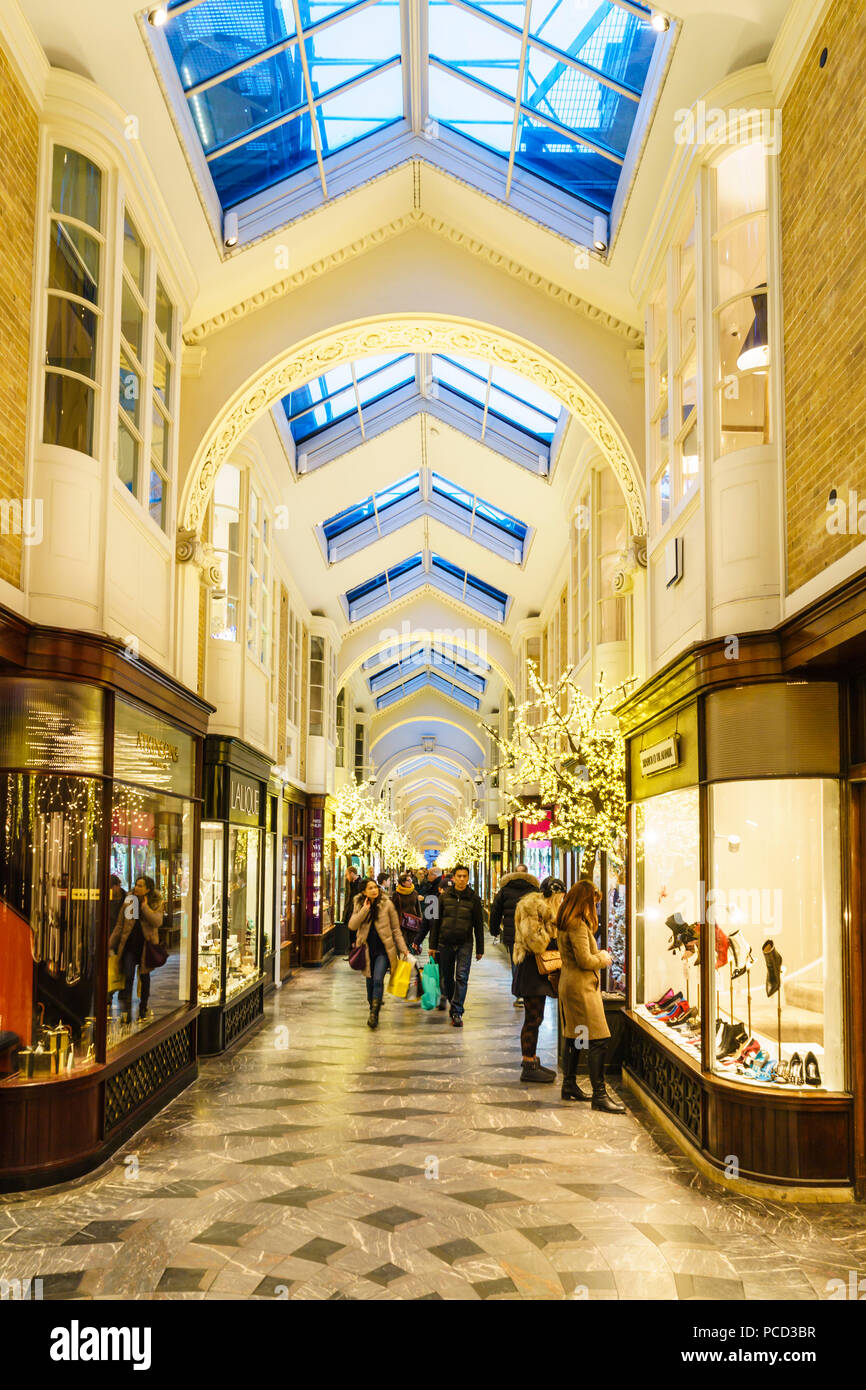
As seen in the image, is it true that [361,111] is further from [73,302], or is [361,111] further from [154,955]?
[154,955]

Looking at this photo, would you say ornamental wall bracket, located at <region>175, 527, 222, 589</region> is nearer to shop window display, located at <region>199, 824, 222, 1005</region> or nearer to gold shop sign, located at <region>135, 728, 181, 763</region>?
gold shop sign, located at <region>135, 728, 181, 763</region>

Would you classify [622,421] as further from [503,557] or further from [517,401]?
[503,557]

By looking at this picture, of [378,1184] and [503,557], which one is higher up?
[503,557]

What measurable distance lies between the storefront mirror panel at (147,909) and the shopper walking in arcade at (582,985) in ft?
9.68

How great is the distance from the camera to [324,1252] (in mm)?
4672

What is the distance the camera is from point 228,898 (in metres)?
10.3

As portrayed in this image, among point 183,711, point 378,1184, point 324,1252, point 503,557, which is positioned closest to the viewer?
point 324,1252

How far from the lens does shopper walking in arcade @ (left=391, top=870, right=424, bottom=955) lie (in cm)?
1323

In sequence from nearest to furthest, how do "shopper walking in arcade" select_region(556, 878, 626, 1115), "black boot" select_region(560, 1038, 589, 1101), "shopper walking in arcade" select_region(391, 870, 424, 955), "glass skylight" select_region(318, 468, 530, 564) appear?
A: "shopper walking in arcade" select_region(556, 878, 626, 1115)
"black boot" select_region(560, 1038, 589, 1101)
"shopper walking in arcade" select_region(391, 870, 424, 955)
"glass skylight" select_region(318, 468, 530, 564)

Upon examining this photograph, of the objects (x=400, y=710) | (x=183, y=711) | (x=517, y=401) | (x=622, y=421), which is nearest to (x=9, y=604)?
(x=183, y=711)

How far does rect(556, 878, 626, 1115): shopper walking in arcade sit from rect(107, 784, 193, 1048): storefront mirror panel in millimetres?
2949

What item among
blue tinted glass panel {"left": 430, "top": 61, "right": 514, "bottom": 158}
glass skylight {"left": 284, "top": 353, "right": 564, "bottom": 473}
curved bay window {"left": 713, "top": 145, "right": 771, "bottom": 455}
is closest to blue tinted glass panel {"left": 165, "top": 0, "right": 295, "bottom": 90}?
blue tinted glass panel {"left": 430, "top": 61, "right": 514, "bottom": 158}

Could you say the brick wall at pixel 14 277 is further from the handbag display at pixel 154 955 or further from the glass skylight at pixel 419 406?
the glass skylight at pixel 419 406
